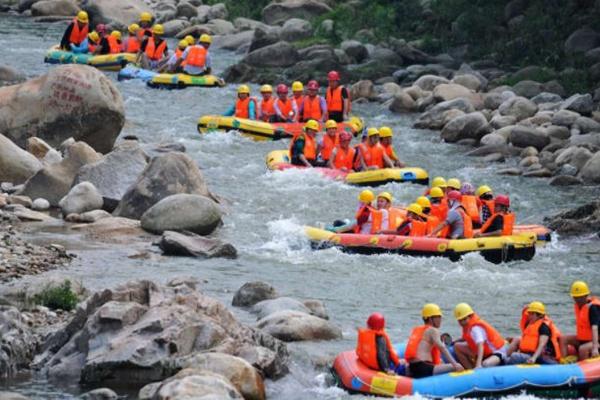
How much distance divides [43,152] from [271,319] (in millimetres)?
10040

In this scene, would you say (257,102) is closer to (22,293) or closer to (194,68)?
(194,68)

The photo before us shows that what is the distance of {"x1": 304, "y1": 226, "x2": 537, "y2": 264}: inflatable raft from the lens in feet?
65.3

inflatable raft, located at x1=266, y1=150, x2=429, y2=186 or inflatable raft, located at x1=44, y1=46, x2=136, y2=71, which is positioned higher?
inflatable raft, located at x1=44, y1=46, x2=136, y2=71

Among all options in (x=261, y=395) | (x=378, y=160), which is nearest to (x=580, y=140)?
(x=378, y=160)

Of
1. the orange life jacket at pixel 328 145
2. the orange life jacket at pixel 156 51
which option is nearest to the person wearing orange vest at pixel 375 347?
the orange life jacket at pixel 328 145

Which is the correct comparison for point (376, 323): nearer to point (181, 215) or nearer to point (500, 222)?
point (500, 222)

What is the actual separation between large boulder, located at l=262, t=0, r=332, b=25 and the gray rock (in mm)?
28963

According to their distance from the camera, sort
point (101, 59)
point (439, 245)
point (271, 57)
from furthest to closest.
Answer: point (271, 57), point (101, 59), point (439, 245)

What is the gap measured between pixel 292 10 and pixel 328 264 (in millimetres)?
27363

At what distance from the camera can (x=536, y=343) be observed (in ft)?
46.3

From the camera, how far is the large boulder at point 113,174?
22.2 m

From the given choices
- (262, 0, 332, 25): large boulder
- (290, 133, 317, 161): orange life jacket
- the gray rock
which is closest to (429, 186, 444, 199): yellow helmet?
the gray rock

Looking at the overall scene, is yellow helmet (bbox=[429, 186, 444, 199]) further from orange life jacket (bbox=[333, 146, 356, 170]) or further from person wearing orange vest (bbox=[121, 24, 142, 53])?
person wearing orange vest (bbox=[121, 24, 142, 53])

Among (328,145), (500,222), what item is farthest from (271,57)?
(500,222)
